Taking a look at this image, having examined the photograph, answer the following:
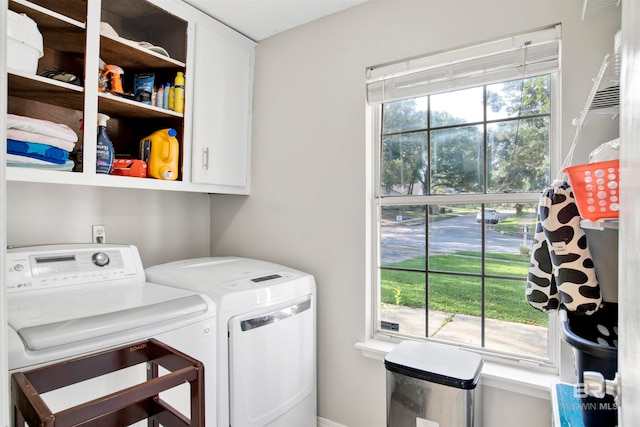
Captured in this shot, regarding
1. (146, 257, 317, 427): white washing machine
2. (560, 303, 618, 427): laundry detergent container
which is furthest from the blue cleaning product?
(560, 303, 618, 427): laundry detergent container

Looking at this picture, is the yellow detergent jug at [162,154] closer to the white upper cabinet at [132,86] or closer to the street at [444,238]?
the white upper cabinet at [132,86]

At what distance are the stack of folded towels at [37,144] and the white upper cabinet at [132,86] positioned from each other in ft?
0.12

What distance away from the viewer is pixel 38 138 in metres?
1.43

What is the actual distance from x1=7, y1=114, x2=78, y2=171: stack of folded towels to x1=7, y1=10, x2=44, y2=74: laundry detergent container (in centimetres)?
20

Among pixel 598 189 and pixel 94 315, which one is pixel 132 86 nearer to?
pixel 94 315

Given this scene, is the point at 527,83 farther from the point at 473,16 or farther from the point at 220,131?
the point at 220,131

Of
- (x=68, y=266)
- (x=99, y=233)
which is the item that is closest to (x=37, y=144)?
(x=68, y=266)

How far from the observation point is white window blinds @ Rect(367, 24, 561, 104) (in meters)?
1.53

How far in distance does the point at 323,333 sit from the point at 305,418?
44 cm

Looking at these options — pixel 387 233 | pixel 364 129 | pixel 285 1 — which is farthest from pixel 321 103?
pixel 387 233

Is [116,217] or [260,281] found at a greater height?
[116,217]

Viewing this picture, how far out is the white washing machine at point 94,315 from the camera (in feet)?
3.43

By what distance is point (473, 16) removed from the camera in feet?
5.49

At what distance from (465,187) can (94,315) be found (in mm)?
1625
